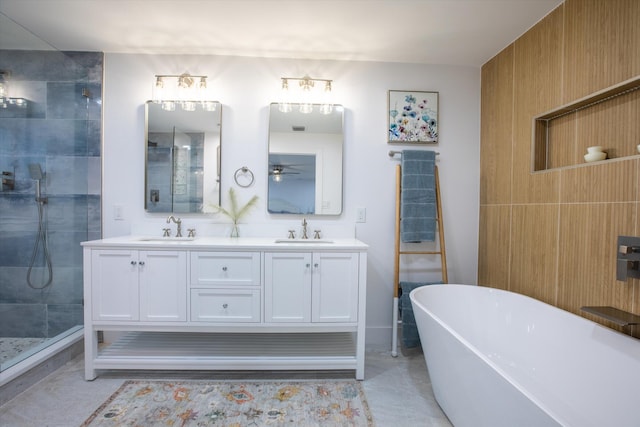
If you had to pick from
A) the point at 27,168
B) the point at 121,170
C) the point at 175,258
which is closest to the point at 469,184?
the point at 175,258

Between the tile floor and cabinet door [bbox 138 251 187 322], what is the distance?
0.44m

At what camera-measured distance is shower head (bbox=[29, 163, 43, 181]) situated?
2.11m

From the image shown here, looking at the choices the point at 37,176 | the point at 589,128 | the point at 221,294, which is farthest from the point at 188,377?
the point at 589,128

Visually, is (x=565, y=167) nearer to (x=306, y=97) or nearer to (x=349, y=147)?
(x=349, y=147)

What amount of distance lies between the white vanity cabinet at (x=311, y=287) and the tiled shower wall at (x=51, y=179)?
1.59 m

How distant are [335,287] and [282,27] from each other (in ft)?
5.87

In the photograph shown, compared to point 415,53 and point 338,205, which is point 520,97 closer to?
point 415,53

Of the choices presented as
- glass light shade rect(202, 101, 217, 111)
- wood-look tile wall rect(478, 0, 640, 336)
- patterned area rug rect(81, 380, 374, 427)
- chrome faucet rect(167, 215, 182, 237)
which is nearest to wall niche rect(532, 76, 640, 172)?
wood-look tile wall rect(478, 0, 640, 336)

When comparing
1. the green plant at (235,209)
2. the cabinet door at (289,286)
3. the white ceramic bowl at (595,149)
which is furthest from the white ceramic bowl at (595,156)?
the green plant at (235,209)

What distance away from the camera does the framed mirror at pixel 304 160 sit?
2.32 meters

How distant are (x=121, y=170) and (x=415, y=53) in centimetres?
253

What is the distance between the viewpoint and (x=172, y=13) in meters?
1.83

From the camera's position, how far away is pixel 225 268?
6.10 ft

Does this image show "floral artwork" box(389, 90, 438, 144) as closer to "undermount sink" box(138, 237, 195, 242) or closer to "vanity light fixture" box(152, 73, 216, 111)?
"vanity light fixture" box(152, 73, 216, 111)
